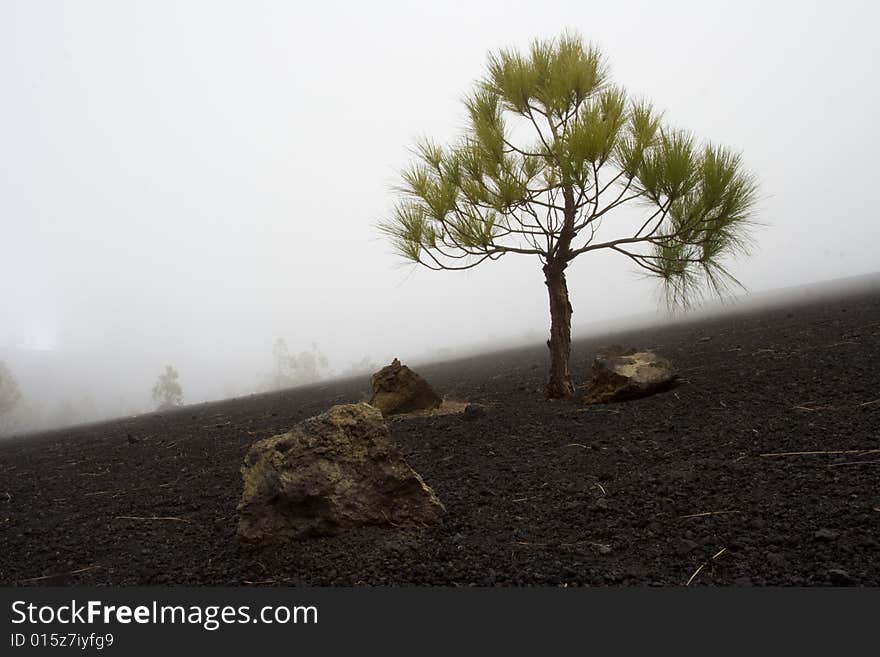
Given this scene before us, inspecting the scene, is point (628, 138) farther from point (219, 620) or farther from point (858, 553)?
point (219, 620)

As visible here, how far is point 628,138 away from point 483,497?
3.18 meters

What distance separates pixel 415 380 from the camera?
5.05 metres

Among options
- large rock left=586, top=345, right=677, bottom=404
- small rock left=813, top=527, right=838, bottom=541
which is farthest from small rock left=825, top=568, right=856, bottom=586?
large rock left=586, top=345, right=677, bottom=404

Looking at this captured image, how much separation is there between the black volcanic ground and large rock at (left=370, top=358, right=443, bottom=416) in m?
0.51

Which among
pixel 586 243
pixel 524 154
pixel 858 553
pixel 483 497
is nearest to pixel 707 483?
pixel 858 553

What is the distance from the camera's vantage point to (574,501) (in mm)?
2297

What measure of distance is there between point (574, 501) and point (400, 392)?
2.90 metres

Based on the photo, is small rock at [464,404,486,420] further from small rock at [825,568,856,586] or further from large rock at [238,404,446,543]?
small rock at [825,568,856,586]

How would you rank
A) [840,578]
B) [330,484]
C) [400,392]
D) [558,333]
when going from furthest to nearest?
[400,392]
[558,333]
[330,484]
[840,578]

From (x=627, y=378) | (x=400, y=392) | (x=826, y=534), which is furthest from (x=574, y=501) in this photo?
(x=400, y=392)

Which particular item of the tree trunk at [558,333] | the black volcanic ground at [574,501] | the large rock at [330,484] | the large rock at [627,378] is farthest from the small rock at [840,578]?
the tree trunk at [558,333]

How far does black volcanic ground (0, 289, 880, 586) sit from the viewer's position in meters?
1.70

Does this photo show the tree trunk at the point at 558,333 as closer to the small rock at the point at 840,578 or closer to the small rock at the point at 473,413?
the small rock at the point at 473,413

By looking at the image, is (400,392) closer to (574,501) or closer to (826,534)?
(574,501)
